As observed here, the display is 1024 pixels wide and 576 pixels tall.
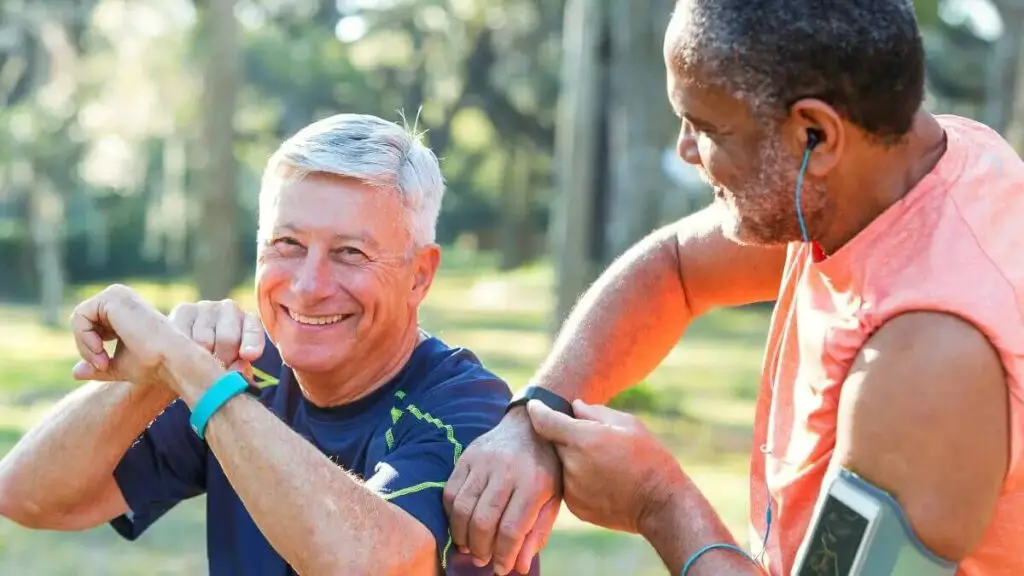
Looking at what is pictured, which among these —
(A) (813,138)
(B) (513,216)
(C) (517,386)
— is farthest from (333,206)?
(B) (513,216)

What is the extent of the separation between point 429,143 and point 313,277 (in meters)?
1.44

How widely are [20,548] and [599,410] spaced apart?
6.41 m

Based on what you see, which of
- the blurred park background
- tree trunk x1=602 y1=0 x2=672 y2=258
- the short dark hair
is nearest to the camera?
the short dark hair

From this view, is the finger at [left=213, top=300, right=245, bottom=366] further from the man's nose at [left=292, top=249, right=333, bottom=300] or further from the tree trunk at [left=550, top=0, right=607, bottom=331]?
the tree trunk at [left=550, top=0, right=607, bottom=331]

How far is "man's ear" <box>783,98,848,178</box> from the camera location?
2.29 meters

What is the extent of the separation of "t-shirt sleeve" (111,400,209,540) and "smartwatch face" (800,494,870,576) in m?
1.62

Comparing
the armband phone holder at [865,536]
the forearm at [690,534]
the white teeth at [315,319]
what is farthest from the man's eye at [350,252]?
the armband phone holder at [865,536]

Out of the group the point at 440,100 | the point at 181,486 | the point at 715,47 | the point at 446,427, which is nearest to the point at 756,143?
the point at 715,47

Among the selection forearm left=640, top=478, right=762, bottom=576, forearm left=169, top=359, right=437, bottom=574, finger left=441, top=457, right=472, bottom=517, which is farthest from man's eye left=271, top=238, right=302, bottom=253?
forearm left=640, top=478, right=762, bottom=576

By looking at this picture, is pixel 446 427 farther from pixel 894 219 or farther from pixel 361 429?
pixel 894 219

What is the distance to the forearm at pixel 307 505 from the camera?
266cm

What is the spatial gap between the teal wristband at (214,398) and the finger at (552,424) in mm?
602

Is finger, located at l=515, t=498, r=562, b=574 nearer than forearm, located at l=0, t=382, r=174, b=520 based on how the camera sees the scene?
Yes

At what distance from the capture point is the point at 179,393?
281cm
